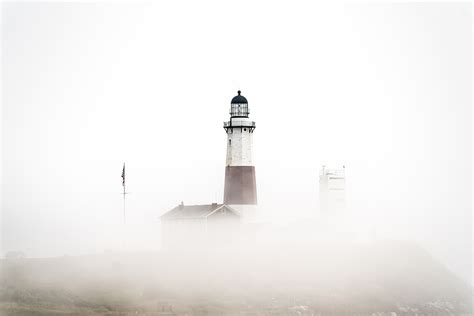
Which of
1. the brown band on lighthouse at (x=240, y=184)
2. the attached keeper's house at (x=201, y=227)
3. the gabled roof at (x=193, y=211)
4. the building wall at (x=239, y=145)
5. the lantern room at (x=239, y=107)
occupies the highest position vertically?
the lantern room at (x=239, y=107)

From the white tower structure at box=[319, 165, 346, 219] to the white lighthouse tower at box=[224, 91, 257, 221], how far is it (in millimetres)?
7878

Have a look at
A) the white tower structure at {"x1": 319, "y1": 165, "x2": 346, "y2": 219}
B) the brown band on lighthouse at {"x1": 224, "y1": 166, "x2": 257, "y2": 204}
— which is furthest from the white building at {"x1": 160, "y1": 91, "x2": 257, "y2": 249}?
the white tower structure at {"x1": 319, "y1": 165, "x2": 346, "y2": 219}

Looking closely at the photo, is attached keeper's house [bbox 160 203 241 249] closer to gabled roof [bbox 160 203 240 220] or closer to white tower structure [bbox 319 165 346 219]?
gabled roof [bbox 160 203 240 220]

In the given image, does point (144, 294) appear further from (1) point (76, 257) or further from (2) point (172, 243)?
(2) point (172, 243)

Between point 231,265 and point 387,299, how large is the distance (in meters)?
13.7

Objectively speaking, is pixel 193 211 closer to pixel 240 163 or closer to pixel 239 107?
pixel 240 163

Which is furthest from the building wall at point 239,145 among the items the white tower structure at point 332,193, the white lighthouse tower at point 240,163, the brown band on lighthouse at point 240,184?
the white tower structure at point 332,193

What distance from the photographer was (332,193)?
10088cm

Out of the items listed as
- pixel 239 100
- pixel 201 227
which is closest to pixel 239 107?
pixel 239 100

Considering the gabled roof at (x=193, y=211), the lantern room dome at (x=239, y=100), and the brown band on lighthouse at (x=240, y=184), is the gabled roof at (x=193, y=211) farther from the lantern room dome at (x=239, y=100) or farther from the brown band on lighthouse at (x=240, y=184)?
the lantern room dome at (x=239, y=100)

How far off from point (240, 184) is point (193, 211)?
5.32m

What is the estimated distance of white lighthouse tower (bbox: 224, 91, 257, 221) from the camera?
96.5 m

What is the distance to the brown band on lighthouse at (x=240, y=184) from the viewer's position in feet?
318

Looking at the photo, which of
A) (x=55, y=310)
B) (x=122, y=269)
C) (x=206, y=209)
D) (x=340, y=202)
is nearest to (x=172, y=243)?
(x=206, y=209)
